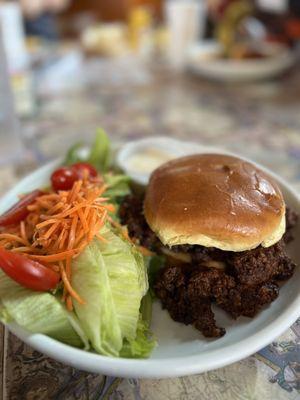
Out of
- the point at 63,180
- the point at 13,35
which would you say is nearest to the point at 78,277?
the point at 63,180

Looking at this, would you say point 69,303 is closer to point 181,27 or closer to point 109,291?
point 109,291

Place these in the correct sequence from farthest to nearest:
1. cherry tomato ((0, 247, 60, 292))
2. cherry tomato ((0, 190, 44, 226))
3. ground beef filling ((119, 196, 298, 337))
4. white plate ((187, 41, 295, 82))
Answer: white plate ((187, 41, 295, 82))
cherry tomato ((0, 190, 44, 226))
ground beef filling ((119, 196, 298, 337))
cherry tomato ((0, 247, 60, 292))

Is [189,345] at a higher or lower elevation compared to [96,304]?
lower

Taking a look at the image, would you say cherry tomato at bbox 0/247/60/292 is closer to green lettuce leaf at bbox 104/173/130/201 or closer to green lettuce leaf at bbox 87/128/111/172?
green lettuce leaf at bbox 104/173/130/201

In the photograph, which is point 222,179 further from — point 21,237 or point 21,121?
point 21,121

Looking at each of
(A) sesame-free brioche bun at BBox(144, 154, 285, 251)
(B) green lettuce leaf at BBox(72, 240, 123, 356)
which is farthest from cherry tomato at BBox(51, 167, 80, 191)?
(B) green lettuce leaf at BBox(72, 240, 123, 356)
